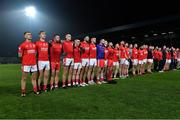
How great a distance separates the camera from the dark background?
134 ft

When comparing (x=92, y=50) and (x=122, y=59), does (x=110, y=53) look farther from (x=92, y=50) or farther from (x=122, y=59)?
(x=92, y=50)

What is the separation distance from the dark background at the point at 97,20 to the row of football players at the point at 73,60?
72.0 ft

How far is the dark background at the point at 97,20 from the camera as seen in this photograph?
1607 inches

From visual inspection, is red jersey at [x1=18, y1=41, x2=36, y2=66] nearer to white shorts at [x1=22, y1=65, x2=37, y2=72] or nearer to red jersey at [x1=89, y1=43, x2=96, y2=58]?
white shorts at [x1=22, y1=65, x2=37, y2=72]

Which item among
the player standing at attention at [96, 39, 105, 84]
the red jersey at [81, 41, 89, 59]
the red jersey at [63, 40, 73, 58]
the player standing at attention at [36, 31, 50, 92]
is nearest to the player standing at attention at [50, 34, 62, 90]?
the red jersey at [63, 40, 73, 58]

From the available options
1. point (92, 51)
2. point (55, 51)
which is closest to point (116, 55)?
point (92, 51)

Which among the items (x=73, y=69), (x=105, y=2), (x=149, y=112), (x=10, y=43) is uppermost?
(x=105, y=2)

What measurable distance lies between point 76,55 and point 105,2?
29158 mm

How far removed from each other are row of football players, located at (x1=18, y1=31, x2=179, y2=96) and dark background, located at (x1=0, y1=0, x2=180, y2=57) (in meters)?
21.9

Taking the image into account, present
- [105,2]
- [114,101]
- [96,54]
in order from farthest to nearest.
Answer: [105,2] → [96,54] → [114,101]

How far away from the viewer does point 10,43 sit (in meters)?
50.6

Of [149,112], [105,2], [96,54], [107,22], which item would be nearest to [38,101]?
[149,112]

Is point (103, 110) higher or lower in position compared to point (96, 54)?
lower

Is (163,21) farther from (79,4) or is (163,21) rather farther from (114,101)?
(114,101)
